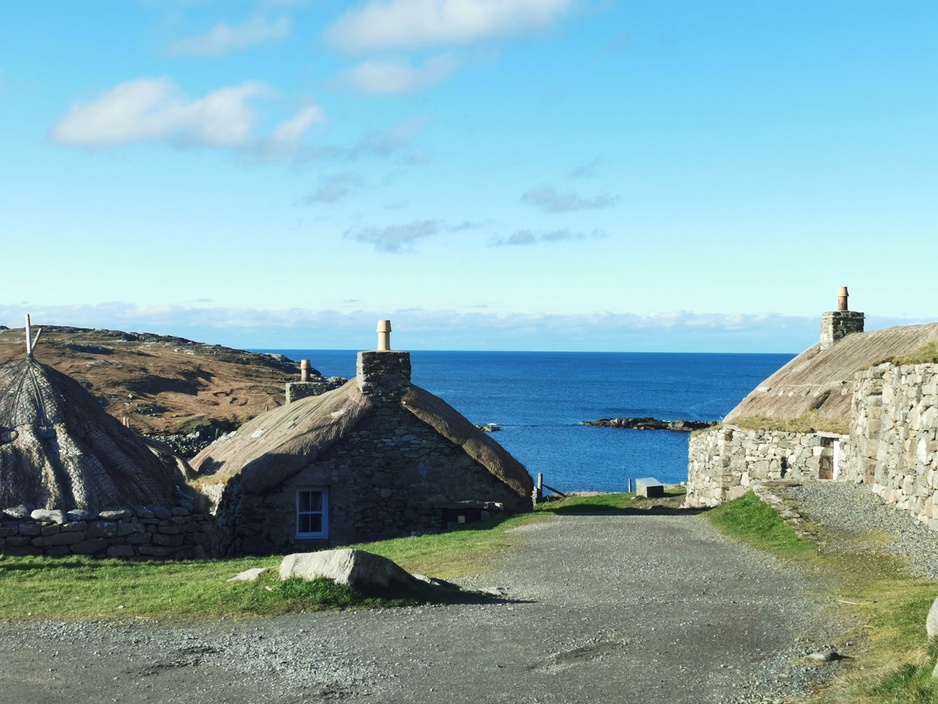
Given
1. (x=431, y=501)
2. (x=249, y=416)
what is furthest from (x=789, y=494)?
(x=249, y=416)

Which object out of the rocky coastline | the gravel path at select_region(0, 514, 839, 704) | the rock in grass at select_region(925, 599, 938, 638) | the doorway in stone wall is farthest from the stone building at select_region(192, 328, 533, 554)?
the rocky coastline

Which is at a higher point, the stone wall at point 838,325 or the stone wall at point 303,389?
the stone wall at point 838,325

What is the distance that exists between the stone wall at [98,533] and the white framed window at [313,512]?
4.84 m

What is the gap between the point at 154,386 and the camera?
75.9 m

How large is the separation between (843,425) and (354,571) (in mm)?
17355

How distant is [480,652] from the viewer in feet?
34.7

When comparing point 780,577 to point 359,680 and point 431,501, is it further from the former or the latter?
point 431,501

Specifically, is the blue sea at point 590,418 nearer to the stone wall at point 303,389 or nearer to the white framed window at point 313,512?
the stone wall at point 303,389

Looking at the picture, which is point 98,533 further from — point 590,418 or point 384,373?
point 590,418

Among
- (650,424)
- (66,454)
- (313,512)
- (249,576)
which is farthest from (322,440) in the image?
(650,424)

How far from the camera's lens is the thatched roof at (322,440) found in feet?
78.3

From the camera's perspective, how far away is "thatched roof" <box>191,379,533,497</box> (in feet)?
78.3

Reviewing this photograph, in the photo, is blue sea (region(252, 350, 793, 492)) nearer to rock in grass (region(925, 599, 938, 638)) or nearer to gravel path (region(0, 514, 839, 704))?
gravel path (region(0, 514, 839, 704))

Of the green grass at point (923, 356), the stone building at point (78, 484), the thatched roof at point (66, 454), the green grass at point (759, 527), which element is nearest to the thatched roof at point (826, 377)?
the green grass at point (923, 356)
